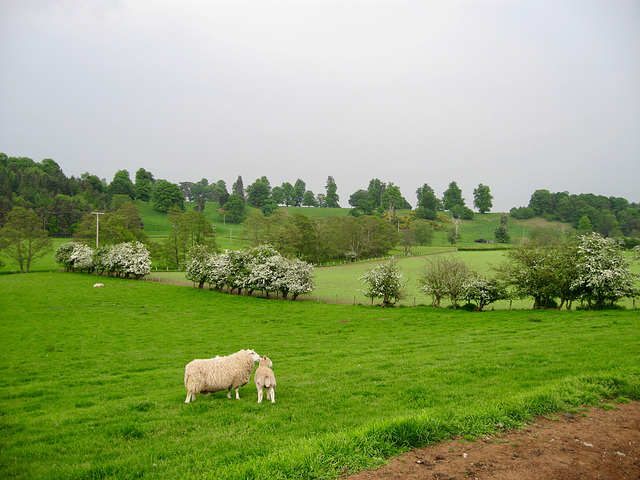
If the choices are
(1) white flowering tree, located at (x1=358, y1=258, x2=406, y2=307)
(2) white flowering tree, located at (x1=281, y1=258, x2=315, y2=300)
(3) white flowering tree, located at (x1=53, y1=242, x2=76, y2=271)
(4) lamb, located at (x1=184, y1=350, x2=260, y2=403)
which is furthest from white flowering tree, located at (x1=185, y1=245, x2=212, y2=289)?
(4) lamb, located at (x1=184, y1=350, x2=260, y2=403)

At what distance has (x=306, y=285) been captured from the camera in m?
48.8

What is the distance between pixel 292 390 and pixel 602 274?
111ft

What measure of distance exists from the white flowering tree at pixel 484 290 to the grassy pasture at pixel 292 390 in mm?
5727

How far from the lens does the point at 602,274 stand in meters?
32.0

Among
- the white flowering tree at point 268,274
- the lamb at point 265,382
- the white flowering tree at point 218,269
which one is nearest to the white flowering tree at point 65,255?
the white flowering tree at point 218,269

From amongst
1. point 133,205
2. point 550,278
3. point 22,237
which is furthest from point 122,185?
point 550,278

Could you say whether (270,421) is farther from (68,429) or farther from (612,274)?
(612,274)

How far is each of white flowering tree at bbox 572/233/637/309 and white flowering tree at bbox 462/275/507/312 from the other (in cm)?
653

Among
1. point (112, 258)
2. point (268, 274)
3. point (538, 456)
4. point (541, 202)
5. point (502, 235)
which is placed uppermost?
point (541, 202)

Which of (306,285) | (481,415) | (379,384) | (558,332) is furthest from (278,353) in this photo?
(306,285)

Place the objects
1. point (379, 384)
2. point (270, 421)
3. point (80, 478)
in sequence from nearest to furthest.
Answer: point (80, 478), point (270, 421), point (379, 384)

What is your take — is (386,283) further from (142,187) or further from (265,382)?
(142,187)

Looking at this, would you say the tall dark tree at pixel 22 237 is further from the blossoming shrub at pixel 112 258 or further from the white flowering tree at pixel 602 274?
the white flowering tree at pixel 602 274

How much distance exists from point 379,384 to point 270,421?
4.71 meters
